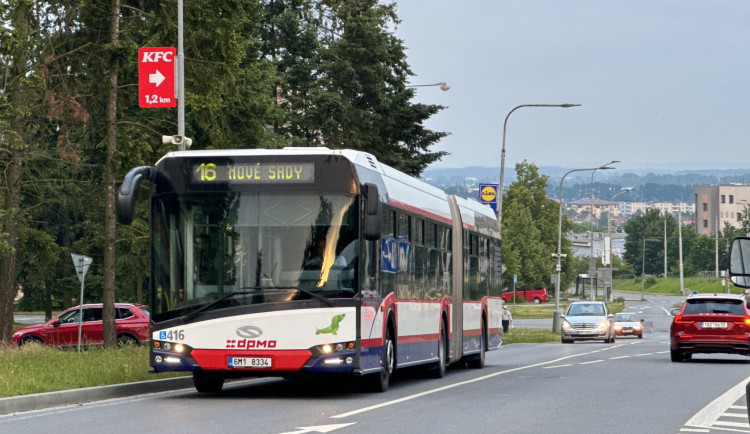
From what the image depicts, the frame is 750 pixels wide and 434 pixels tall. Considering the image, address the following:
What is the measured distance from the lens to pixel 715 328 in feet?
91.6

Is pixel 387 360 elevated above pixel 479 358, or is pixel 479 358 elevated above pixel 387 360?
pixel 387 360

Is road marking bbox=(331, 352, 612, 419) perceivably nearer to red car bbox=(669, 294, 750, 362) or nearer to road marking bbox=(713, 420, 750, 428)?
red car bbox=(669, 294, 750, 362)

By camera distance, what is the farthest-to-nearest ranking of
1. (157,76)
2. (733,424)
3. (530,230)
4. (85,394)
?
(530,230)
(157,76)
(85,394)
(733,424)

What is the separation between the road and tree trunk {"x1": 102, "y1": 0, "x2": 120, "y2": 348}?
33.3ft

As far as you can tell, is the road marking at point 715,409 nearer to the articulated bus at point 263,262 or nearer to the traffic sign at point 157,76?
the articulated bus at point 263,262

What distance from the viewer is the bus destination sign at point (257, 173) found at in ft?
53.4

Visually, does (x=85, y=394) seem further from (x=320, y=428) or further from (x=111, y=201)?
(x=111, y=201)

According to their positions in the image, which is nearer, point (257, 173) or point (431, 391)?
point (257, 173)

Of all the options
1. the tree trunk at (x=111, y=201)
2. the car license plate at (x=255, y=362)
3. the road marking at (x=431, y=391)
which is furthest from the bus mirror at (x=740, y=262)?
the tree trunk at (x=111, y=201)

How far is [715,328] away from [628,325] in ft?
93.2

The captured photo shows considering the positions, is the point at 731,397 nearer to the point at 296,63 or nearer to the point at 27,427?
the point at 27,427

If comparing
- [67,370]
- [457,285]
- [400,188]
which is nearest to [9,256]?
[457,285]

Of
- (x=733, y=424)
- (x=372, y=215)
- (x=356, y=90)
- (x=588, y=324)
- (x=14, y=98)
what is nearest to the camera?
(x=733, y=424)

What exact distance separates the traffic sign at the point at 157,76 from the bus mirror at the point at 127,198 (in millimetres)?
13267
